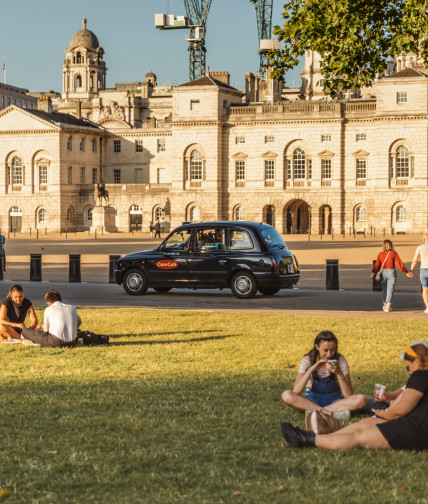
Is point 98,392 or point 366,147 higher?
point 366,147

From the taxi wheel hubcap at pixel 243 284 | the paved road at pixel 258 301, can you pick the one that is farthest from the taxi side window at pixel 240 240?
the paved road at pixel 258 301

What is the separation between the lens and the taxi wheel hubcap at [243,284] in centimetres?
2397

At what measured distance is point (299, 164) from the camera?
8762 cm

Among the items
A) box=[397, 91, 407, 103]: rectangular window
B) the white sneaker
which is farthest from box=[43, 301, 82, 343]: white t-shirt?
box=[397, 91, 407, 103]: rectangular window

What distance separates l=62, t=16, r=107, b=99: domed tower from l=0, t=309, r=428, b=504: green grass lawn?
388 ft

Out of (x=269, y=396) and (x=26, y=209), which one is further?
(x=26, y=209)

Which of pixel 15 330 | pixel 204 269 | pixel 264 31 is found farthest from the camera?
pixel 264 31

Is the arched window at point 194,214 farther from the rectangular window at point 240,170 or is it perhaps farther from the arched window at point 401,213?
the arched window at point 401,213

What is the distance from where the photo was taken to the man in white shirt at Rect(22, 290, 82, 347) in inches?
559

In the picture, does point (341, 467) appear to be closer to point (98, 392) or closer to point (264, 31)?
point (98, 392)

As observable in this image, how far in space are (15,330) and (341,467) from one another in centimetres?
865

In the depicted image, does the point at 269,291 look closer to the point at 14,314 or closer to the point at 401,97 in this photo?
the point at 14,314

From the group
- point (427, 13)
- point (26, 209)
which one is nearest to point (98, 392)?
point (427, 13)

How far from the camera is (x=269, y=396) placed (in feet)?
34.6
